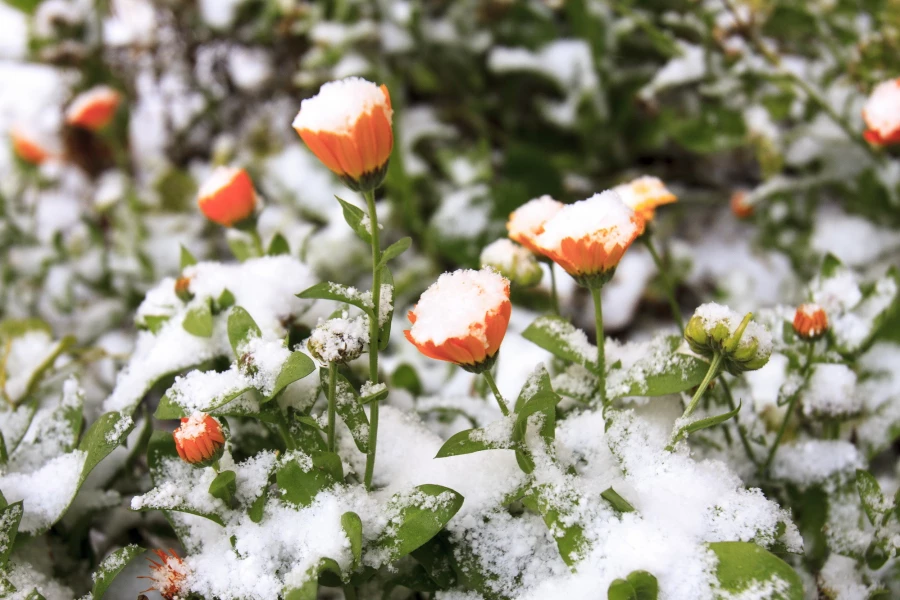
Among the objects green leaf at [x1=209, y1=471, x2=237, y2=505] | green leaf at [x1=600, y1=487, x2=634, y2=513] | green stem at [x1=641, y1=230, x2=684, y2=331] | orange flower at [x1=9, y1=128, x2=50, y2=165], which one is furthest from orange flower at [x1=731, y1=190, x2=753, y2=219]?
orange flower at [x1=9, y1=128, x2=50, y2=165]

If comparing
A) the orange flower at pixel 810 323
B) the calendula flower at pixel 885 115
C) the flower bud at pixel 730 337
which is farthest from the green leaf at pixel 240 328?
the calendula flower at pixel 885 115

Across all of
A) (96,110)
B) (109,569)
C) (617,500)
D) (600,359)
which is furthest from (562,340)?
(96,110)

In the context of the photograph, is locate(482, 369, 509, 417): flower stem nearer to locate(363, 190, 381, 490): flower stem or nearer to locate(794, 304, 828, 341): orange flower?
locate(363, 190, 381, 490): flower stem

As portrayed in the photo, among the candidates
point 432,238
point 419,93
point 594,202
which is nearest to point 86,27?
point 419,93

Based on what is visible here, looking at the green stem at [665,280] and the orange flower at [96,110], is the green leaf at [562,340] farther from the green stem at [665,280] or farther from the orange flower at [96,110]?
the orange flower at [96,110]

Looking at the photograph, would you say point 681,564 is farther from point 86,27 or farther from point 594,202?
point 86,27
